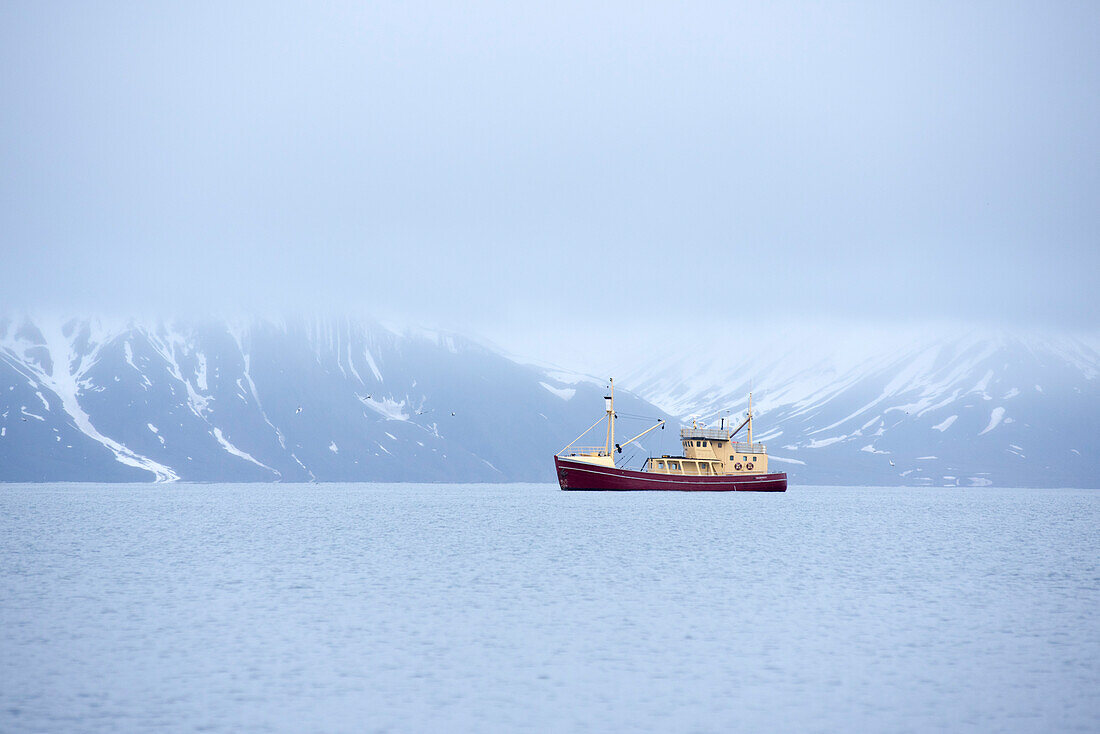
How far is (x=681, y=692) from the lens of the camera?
28.5m

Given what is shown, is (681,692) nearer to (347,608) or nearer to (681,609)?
(681,609)

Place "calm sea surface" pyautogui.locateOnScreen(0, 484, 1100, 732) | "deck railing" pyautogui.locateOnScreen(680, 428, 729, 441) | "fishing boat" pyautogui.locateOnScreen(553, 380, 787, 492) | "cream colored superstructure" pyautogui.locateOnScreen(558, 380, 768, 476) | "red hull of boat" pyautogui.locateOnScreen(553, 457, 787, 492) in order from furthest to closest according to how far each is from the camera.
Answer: "deck railing" pyautogui.locateOnScreen(680, 428, 729, 441), "cream colored superstructure" pyautogui.locateOnScreen(558, 380, 768, 476), "fishing boat" pyautogui.locateOnScreen(553, 380, 787, 492), "red hull of boat" pyautogui.locateOnScreen(553, 457, 787, 492), "calm sea surface" pyautogui.locateOnScreen(0, 484, 1100, 732)

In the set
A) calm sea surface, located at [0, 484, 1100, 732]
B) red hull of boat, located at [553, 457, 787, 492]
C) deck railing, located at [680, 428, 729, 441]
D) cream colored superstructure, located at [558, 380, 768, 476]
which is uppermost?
deck railing, located at [680, 428, 729, 441]

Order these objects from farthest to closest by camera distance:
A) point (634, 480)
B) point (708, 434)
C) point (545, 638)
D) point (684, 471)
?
point (708, 434) → point (684, 471) → point (634, 480) → point (545, 638)

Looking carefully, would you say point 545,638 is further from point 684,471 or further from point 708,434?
point 708,434

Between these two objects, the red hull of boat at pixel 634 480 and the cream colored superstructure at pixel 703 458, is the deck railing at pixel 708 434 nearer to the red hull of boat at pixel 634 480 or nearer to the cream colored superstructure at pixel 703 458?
the cream colored superstructure at pixel 703 458

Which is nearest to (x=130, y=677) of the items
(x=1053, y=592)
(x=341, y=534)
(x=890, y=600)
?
(x=890, y=600)

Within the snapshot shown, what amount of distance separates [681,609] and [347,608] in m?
Result: 13.1

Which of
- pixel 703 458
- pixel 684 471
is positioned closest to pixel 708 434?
pixel 703 458

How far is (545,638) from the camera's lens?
36.1m

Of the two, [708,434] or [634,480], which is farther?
[708,434]

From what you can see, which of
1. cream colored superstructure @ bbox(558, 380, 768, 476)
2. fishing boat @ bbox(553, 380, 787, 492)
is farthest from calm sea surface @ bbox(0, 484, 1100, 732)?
cream colored superstructure @ bbox(558, 380, 768, 476)

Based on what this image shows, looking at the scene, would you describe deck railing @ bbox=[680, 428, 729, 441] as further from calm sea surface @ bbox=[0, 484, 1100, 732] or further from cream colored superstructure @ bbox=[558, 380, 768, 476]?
calm sea surface @ bbox=[0, 484, 1100, 732]

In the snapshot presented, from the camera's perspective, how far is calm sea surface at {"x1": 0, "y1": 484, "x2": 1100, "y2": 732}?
26.3 meters
